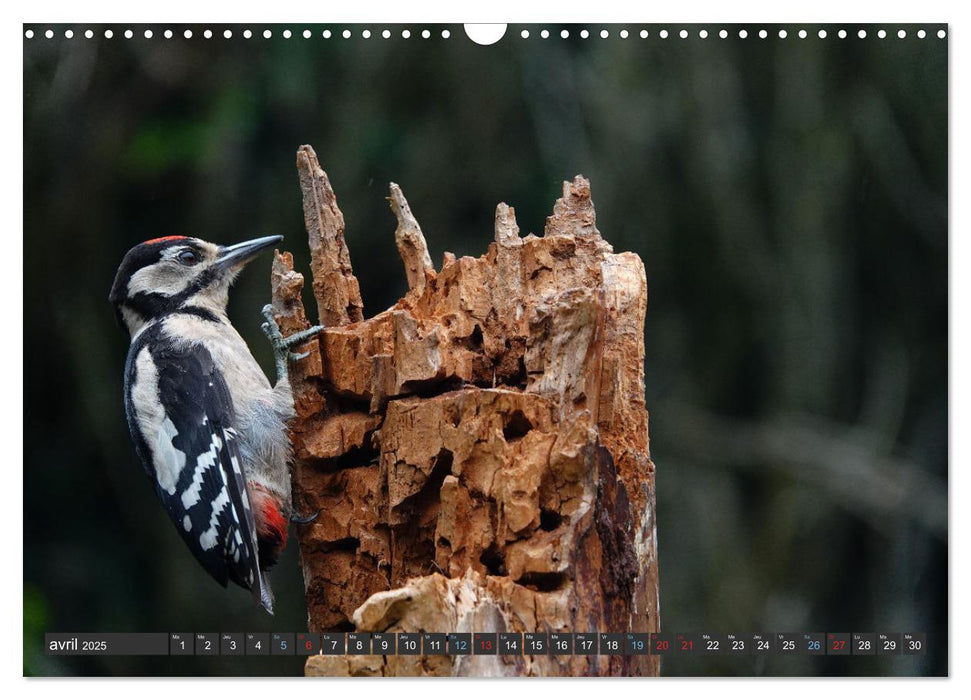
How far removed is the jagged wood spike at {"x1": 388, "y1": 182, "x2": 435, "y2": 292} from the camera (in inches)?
Answer: 108

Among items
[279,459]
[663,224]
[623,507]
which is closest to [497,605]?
[623,507]

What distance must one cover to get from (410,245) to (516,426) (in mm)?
592

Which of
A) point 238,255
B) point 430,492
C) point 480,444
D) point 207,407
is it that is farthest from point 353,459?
point 238,255

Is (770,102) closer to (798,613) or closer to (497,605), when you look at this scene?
(798,613)

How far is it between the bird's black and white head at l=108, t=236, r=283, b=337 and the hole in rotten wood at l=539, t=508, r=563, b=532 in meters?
1.43

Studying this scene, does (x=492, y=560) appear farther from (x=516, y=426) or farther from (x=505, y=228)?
(x=505, y=228)

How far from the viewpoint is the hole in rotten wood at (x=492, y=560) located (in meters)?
2.32

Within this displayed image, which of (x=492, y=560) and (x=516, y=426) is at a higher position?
(x=516, y=426)

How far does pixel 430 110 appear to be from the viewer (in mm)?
4191

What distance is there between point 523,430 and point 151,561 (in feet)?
9.42

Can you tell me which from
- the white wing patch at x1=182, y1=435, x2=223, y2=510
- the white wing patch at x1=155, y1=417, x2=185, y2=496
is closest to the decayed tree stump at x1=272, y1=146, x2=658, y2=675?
the white wing patch at x1=182, y1=435, x2=223, y2=510

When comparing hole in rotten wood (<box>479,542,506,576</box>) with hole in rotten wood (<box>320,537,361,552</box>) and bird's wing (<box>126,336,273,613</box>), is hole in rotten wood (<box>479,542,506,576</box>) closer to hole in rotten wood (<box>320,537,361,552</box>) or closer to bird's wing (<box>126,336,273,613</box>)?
hole in rotten wood (<box>320,537,361,552</box>)

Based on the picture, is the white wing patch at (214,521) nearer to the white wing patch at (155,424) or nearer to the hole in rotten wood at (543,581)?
the white wing patch at (155,424)

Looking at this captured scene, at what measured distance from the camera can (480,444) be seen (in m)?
2.38
